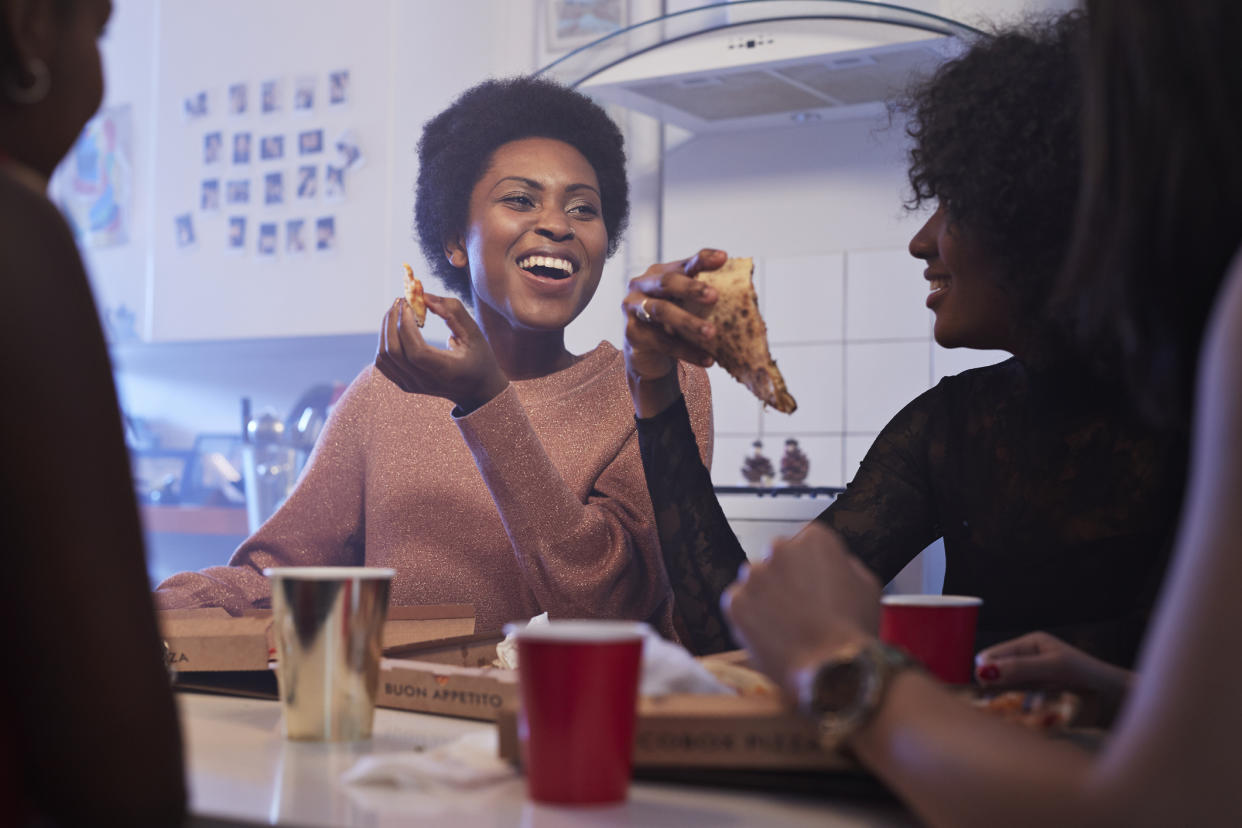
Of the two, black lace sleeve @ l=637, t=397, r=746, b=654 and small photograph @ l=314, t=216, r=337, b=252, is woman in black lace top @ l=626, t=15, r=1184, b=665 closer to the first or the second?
black lace sleeve @ l=637, t=397, r=746, b=654

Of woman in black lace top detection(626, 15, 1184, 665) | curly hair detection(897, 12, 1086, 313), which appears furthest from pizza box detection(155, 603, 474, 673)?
curly hair detection(897, 12, 1086, 313)

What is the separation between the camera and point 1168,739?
0.46m

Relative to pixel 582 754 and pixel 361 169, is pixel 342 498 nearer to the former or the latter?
pixel 582 754

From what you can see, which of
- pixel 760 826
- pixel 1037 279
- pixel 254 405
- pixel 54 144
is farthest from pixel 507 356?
pixel 254 405

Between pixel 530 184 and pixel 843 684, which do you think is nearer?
pixel 843 684

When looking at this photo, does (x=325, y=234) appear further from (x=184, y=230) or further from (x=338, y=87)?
(x=184, y=230)

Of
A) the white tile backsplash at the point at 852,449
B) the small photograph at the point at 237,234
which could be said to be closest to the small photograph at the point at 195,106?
the small photograph at the point at 237,234

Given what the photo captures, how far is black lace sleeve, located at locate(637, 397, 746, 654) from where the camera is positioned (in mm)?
1194

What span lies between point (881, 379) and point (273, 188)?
169 centimetres

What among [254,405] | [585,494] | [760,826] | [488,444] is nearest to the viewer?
[760,826]

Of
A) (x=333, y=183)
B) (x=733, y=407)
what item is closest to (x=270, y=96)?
(x=333, y=183)

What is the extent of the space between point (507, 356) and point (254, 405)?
2.18 m

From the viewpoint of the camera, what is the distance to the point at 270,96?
3018 mm

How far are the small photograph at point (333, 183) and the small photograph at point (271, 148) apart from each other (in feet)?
0.60
